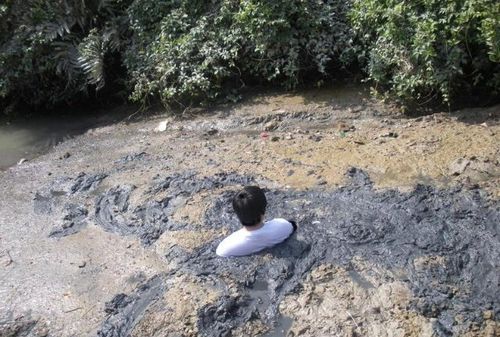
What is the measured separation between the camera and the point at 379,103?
6863 millimetres

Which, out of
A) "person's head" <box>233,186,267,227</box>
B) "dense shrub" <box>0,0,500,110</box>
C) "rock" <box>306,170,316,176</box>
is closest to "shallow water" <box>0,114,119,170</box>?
"dense shrub" <box>0,0,500,110</box>

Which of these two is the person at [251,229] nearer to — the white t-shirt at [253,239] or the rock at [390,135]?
the white t-shirt at [253,239]

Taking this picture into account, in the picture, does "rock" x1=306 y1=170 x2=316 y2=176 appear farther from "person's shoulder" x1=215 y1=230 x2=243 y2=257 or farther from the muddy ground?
"person's shoulder" x1=215 y1=230 x2=243 y2=257

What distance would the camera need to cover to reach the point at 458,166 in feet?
17.0

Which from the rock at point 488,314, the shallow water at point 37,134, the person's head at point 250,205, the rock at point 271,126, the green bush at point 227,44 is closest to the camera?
the rock at point 488,314

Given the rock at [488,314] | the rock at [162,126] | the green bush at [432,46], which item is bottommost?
the rock at [488,314]

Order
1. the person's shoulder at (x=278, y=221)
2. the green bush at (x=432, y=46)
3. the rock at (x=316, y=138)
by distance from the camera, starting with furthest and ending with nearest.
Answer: the rock at (x=316, y=138) → the green bush at (x=432, y=46) → the person's shoulder at (x=278, y=221)

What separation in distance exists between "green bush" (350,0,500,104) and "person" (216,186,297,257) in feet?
8.79

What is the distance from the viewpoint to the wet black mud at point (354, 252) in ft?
12.7

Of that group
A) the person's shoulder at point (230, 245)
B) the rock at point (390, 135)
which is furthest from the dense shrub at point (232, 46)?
the person's shoulder at point (230, 245)

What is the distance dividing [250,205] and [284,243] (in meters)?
0.46

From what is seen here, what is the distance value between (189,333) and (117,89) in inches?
224

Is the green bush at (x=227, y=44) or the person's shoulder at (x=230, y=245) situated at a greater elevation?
the green bush at (x=227, y=44)

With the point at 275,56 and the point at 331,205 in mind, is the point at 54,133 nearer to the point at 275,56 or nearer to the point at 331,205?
the point at 275,56
